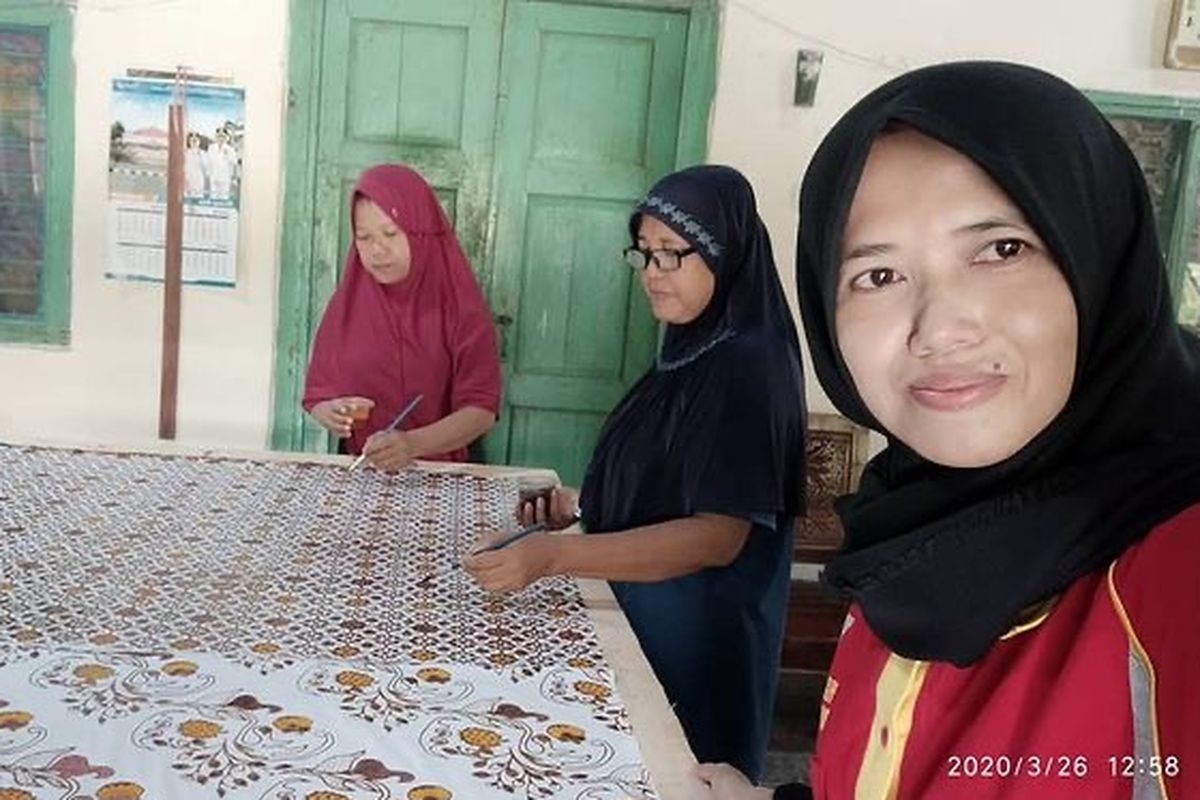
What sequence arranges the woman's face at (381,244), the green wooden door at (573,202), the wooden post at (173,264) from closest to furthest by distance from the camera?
1. the woman's face at (381,244)
2. the wooden post at (173,264)
3. the green wooden door at (573,202)

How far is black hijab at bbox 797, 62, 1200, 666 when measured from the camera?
71 centimetres

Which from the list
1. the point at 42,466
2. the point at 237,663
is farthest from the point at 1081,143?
the point at 42,466

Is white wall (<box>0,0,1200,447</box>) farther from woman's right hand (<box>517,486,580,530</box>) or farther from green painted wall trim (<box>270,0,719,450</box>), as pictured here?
woman's right hand (<box>517,486,580,530</box>)

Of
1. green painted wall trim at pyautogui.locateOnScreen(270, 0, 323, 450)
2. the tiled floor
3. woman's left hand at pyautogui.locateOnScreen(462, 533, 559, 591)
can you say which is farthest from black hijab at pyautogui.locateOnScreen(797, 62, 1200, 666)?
green painted wall trim at pyautogui.locateOnScreen(270, 0, 323, 450)

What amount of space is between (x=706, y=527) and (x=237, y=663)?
0.70 m

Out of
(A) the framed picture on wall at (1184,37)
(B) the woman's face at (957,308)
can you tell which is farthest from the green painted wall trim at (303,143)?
(B) the woman's face at (957,308)

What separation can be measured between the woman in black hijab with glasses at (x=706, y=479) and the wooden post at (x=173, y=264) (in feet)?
5.35

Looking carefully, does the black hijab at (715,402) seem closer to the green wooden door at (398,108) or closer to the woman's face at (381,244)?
the woman's face at (381,244)

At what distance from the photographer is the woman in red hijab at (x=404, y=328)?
255cm

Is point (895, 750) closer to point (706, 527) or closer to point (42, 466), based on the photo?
point (706, 527)

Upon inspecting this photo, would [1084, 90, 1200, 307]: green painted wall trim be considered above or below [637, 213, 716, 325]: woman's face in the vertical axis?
above

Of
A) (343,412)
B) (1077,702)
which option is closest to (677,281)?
(343,412)

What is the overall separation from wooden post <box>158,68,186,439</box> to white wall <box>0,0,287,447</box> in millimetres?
99

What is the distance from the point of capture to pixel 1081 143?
74 cm
